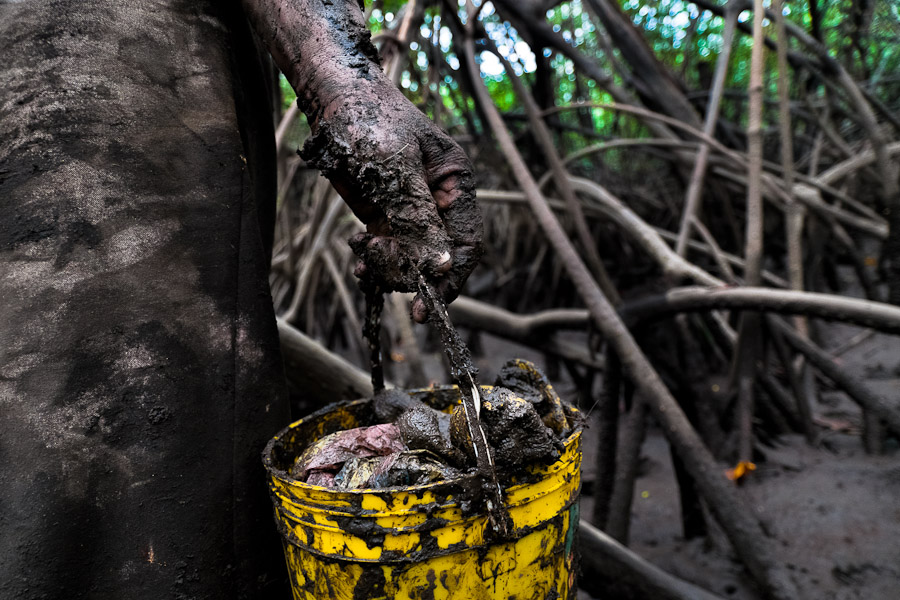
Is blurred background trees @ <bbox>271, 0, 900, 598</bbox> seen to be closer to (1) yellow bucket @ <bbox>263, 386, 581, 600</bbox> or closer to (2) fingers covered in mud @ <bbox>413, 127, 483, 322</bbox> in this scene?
(1) yellow bucket @ <bbox>263, 386, 581, 600</bbox>

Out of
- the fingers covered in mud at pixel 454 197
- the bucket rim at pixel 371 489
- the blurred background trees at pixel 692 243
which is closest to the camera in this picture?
the bucket rim at pixel 371 489

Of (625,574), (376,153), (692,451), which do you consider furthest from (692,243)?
(376,153)

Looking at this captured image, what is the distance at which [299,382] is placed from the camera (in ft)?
6.20

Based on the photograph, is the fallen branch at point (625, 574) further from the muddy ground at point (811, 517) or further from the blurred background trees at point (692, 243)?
the blurred background trees at point (692, 243)

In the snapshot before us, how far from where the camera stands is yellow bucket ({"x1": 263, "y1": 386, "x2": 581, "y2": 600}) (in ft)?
2.43

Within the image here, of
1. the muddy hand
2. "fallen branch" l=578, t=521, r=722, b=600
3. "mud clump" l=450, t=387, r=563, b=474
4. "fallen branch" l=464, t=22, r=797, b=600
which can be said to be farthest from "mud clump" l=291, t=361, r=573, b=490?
"fallen branch" l=464, t=22, r=797, b=600

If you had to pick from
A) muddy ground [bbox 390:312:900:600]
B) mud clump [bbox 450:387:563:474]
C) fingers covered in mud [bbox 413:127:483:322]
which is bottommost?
muddy ground [bbox 390:312:900:600]

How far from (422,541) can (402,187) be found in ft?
1.52

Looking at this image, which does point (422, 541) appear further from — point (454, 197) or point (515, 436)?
point (454, 197)

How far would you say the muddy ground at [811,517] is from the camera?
181cm

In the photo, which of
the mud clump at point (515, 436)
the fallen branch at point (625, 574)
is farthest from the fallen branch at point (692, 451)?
the mud clump at point (515, 436)

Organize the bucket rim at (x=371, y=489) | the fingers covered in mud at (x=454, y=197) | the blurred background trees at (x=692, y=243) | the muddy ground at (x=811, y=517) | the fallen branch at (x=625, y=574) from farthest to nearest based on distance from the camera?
the blurred background trees at (x=692, y=243) → the muddy ground at (x=811, y=517) → the fallen branch at (x=625, y=574) → the fingers covered in mud at (x=454, y=197) → the bucket rim at (x=371, y=489)

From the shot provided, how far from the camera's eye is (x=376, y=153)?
31.3 inches

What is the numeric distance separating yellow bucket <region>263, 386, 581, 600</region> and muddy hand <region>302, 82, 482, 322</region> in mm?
267
